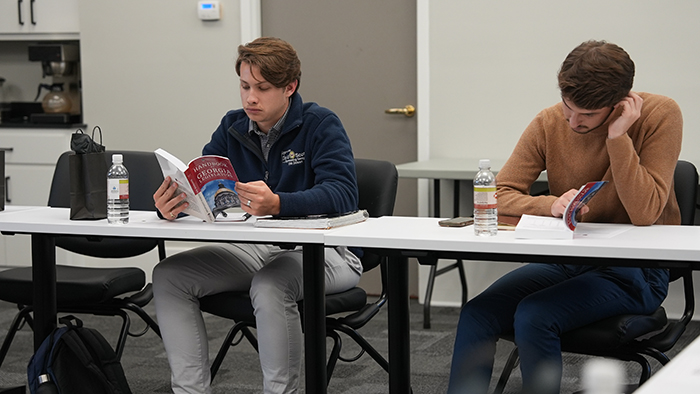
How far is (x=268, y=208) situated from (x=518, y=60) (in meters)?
2.07

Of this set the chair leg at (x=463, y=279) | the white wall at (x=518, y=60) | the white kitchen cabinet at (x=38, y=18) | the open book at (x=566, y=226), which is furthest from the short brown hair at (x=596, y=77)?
the white kitchen cabinet at (x=38, y=18)

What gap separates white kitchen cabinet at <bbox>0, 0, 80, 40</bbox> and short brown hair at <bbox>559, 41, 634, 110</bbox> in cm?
336

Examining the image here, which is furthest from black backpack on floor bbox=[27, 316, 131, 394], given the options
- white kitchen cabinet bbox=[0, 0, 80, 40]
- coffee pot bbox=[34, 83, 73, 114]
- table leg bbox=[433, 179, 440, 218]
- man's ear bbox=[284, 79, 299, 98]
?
white kitchen cabinet bbox=[0, 0, 80, 40]

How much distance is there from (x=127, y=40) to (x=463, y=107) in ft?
6.05

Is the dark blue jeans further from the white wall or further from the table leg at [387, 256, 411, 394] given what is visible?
the white wall

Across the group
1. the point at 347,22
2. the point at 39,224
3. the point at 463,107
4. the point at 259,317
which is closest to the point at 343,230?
the point at 259,317

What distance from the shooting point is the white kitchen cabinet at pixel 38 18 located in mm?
4508

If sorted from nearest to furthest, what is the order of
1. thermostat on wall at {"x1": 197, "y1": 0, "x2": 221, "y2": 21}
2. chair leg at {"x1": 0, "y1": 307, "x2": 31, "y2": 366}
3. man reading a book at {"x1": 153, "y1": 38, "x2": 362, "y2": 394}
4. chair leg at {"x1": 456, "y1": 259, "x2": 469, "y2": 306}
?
man reading a book at {"x1": 153, "y1": 38, "x2": 362, "y2": 394} < chair leg at {"x1": 0, "y1": 307, "x2": 31, "y2": 366} < chair leg at {"x1": 456, "y1": 259, "x2": 469, "y2": 306} < thermostat on wall at {"x1": 197, "y1": 0, "x2": 221, "y2": 21}

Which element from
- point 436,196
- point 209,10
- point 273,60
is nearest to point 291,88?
point 273,60

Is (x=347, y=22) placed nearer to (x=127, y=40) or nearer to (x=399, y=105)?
(x=399, y=105)

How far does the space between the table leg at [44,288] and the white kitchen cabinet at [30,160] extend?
7.17ft

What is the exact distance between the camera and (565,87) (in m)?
1.90

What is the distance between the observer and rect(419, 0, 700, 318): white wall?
3.54 meters

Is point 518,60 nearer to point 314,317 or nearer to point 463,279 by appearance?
point 463,279
